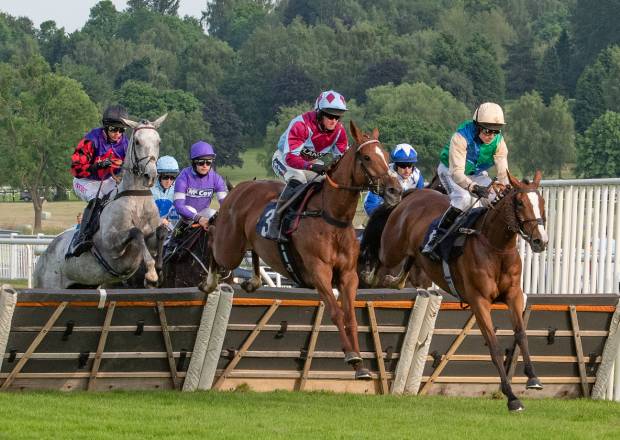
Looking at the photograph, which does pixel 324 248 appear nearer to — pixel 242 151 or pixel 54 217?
pixel 54 217

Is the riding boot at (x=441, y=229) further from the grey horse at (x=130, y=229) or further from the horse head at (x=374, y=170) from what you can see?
the grey horse at (x=130, y=229)

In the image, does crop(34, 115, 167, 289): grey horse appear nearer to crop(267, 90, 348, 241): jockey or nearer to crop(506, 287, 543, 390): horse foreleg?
crop(267, 90, 348, 241): jockey

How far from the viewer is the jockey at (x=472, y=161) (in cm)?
1254

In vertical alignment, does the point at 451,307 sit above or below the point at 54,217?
above

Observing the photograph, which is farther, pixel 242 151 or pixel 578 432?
pixel 242 151

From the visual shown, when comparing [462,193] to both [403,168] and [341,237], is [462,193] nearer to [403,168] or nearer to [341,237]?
[341,237]

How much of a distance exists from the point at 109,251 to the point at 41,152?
7883 cm

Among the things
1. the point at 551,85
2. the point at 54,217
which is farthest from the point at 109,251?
the point at 551,85

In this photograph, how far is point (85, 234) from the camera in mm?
14148

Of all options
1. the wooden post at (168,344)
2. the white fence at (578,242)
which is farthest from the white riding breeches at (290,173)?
the white fence at (578,242)

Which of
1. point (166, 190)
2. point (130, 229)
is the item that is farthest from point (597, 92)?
point (130, 229)

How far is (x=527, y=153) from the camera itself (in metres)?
106

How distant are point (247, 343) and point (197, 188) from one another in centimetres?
298

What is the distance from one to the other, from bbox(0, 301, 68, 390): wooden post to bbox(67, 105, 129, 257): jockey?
222 centimetres
